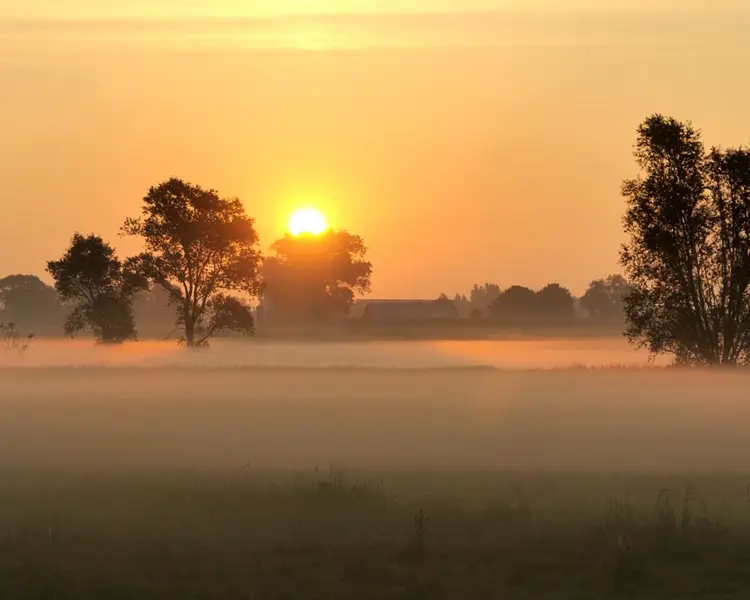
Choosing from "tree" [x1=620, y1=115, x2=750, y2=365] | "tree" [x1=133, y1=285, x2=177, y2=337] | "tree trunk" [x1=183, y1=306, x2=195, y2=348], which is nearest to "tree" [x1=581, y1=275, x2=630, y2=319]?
"tree" [x1=133, y1=285, x2=177, y2=337]

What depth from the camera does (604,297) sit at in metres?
170

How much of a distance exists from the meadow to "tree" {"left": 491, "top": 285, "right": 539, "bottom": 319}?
101052mm

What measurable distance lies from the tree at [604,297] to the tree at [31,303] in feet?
288

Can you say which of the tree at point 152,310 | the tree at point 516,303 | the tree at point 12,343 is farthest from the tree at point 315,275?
the tree at point 12,343

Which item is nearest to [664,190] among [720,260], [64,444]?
[720,260]

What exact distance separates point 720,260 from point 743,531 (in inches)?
1473

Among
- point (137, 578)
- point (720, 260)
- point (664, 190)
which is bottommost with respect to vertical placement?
point (137, 578)

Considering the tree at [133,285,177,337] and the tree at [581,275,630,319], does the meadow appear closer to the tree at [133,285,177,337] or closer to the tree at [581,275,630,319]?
the tree at [581,275,630,319]

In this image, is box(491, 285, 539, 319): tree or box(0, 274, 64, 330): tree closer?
box(491, 285, 539, 319): tree

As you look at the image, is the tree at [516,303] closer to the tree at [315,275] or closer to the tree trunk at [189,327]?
the tree at [315,275]

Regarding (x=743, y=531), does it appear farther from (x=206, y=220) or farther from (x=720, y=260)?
(x=206, y=220)

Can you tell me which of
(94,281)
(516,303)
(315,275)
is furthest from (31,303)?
(94,281)

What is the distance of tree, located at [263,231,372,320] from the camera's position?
14362 cm

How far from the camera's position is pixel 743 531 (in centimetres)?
1578
